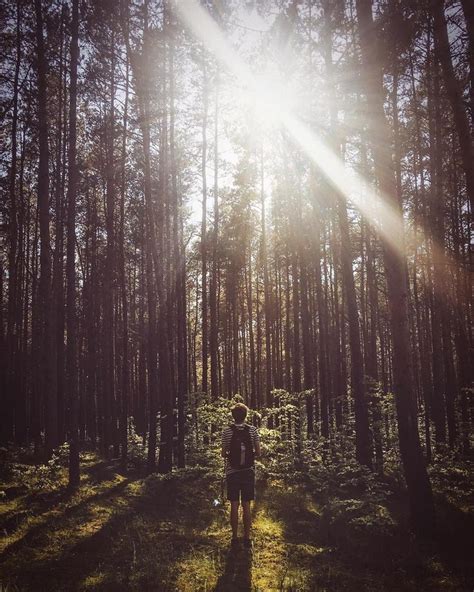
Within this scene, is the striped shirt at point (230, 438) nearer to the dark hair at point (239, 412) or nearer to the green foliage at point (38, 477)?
the dark hair at point (239, 412)

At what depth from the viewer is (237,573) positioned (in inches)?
225

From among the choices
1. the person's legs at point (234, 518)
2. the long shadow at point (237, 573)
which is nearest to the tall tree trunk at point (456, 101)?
the person's legs at point (234, 518)

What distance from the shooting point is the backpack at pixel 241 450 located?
266 inches

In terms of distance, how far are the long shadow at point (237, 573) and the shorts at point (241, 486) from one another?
0.74 metres

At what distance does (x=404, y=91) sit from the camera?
14344mm

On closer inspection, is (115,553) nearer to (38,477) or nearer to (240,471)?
(240,471)

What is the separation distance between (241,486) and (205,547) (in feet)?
3.76

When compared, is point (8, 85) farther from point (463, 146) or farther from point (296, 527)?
point (296, 527)

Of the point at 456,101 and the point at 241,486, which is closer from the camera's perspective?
the point at 241,486

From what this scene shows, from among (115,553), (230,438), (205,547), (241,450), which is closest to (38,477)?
(115,553)

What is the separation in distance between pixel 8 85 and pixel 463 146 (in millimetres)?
16628

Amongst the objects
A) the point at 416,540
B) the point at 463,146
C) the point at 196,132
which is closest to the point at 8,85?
the point at 196,132

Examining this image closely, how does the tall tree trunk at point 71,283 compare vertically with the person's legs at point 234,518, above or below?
above

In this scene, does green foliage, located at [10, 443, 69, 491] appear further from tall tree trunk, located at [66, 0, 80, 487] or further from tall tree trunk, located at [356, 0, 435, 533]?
tall tree trunk, located at [356, 0, 435, 533]
